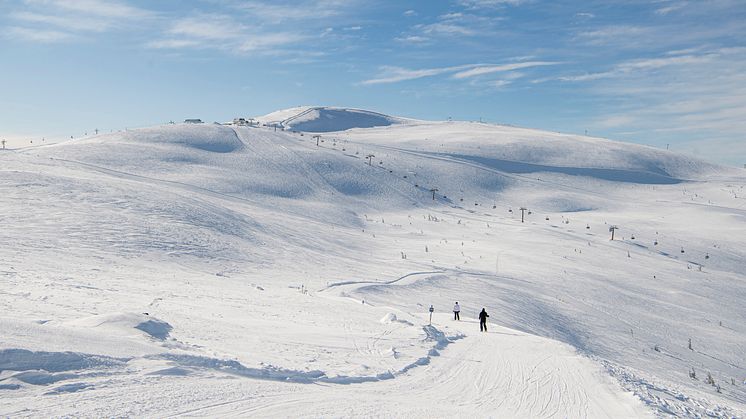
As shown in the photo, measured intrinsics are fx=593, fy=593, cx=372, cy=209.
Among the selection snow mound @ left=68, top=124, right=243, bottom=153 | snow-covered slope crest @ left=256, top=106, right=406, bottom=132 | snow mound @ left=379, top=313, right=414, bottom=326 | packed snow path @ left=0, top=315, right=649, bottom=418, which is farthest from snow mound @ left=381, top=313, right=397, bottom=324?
snow-covered slope crest @ left=256, top=106, right=406, bottom=132

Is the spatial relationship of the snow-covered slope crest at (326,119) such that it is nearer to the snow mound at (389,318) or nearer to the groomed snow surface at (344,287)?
the groomed snow surface at (344,287)

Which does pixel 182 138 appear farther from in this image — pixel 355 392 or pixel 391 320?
pixel 355 392

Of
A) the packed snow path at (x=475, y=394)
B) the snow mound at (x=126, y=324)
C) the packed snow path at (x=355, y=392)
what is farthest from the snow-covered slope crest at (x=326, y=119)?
the packed snow path at (x=355, y=392)

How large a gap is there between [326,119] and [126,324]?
13578 centimetres

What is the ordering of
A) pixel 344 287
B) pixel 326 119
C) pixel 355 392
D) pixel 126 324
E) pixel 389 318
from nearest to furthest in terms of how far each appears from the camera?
pixel 355 392 → pixel 126 324 → pixel 389 318 → pixel 344 287 → pixel 326 119

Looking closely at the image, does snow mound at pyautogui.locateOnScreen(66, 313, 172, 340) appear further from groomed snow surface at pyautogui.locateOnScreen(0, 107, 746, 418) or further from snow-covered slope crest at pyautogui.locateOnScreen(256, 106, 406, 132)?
snow-covered slope crest at pyautogui.locateOnScreen(256, 106, 406, 132)

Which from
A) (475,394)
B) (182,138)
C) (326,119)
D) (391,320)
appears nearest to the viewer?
(475,394)

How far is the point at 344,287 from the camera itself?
25.8 metres

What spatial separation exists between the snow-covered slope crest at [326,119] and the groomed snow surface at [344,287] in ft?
210

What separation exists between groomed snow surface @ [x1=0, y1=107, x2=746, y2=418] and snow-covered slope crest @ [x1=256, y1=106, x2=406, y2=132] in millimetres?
63858

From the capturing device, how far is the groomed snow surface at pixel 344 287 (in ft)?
34.5

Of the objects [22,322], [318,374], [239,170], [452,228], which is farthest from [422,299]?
[239,170]

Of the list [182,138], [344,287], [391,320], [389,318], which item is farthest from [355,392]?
[182,138]

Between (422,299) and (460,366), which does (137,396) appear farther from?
(422,299)
